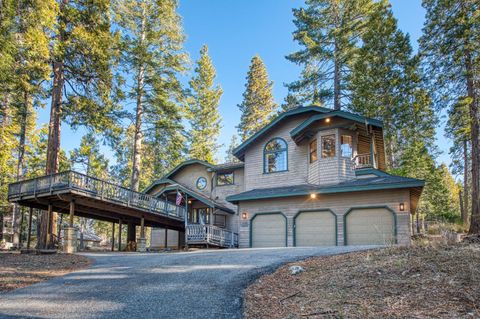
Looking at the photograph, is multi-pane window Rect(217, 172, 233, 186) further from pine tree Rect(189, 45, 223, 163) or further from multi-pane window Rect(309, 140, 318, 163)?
pine tree Rect(189, 45, 223, 163)

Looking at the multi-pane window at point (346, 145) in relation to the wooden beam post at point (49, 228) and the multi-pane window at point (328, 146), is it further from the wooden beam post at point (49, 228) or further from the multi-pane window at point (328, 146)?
the wooden beam post at point (49, 228)

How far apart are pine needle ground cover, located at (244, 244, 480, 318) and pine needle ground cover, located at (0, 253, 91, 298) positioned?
4.96m

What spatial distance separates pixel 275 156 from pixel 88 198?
30.7 ft

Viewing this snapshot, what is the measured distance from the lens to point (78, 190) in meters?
14.2

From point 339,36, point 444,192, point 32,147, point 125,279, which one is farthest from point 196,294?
point 444,192

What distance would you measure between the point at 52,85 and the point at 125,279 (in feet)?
43.2

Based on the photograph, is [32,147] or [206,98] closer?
[32,147]

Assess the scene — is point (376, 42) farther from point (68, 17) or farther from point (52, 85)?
point (52, 85)

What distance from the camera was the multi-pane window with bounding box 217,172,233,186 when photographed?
69.1ft

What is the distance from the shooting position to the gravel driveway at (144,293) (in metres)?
4.92

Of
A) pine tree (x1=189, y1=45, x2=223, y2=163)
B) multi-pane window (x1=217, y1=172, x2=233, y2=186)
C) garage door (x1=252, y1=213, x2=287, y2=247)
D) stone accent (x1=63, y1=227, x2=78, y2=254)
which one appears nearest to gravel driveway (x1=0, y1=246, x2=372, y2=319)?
stone accent (x1=63, y1=227, x2=78, y2=254)

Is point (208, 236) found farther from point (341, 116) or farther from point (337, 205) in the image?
point (341, 116)

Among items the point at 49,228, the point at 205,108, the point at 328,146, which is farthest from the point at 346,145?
the point at 205,108

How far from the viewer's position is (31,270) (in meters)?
8.48
